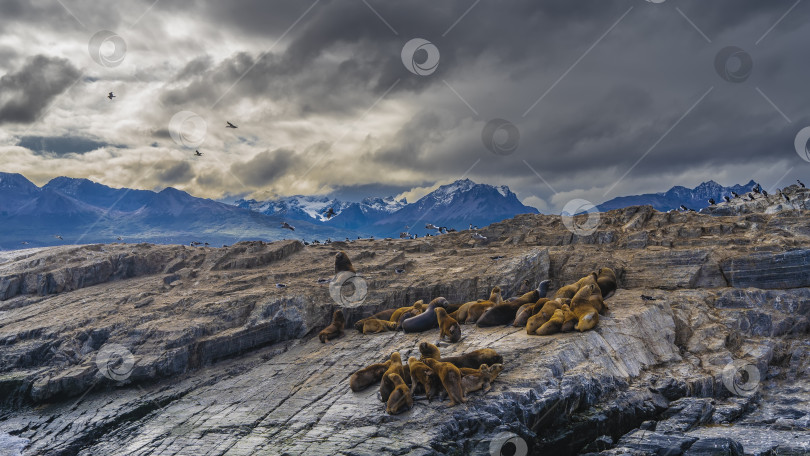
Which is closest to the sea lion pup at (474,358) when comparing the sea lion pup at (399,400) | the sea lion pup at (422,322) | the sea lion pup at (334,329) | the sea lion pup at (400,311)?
the sea lion pup at (399,400)

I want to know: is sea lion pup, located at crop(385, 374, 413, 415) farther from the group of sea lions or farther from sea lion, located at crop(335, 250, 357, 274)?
sea lion, located at crop(335, 250, 357, 274)

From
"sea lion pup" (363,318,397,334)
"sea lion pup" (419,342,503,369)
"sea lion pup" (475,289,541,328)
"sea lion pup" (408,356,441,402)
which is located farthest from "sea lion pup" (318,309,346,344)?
"sea lion pup" (408,356,441,402)

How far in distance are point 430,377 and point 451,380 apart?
25.6 inches

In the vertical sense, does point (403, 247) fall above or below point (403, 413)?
above

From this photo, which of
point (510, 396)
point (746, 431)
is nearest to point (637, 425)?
point (746, 431)

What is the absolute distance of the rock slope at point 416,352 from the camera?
11.4 meters

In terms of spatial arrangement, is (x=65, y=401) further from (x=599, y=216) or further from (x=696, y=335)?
(x=599, y=216)

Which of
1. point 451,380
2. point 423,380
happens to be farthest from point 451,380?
point 423,380

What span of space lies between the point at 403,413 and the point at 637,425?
6059 millimetres

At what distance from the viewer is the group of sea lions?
11.5 meters

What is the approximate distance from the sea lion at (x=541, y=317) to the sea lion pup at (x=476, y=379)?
3462 millimetres

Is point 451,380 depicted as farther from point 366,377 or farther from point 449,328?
point 449,328

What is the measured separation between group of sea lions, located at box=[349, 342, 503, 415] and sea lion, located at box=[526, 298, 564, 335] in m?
2.36

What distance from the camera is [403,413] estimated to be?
11.4 m
